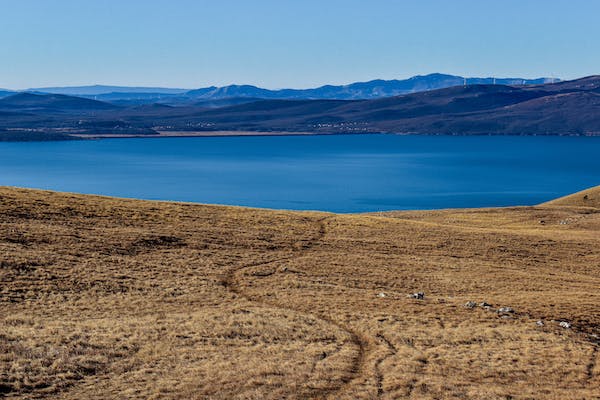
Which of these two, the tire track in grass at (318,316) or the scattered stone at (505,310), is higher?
the tire track in grass at (318,316)

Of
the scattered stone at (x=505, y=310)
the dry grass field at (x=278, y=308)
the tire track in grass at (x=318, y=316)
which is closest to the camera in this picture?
the tire track in grass at (x=318, y=316)

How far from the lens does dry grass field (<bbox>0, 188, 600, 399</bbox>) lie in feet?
71.9

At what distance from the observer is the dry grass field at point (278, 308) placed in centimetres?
2192

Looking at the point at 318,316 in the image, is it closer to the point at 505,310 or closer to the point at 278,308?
the point at 278,308

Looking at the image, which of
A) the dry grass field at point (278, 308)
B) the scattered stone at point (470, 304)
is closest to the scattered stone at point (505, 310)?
the dry grass field at point (278, 308)

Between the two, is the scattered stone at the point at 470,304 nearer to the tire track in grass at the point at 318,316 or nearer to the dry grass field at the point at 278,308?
the dry grass field at the point at 278,308

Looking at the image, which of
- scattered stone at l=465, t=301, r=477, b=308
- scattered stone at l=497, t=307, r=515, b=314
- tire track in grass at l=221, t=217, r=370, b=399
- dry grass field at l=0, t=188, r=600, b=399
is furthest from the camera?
scattered stone at l=465, t=301, r=477, b=308

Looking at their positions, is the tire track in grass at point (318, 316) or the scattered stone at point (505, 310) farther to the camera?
the scattered stone at point (505, 310)

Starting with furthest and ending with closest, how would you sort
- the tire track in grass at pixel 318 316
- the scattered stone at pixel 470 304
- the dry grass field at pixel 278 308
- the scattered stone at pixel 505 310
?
the scattered stone at pixel 470 304 < the scattered stone at pixel 505 310 < the dry grass field at pixel 278 308 < the tire track in grass at pixel 318 316

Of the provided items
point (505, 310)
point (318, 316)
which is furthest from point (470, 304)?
point (318, 316)

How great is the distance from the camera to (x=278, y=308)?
106ft

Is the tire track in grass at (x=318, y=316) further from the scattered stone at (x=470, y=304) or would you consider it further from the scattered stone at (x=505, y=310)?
the scattered stone at (x=505, y=310)

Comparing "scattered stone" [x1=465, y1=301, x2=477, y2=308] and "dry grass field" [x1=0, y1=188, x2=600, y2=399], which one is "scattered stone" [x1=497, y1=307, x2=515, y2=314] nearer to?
"dry grass field" [x1=0, y1=188, x2=600, y2=399]

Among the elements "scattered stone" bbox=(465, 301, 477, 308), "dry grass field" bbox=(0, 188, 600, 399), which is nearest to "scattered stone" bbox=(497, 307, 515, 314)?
"dry grass field" bbox=(0, 188, 600, 399)
